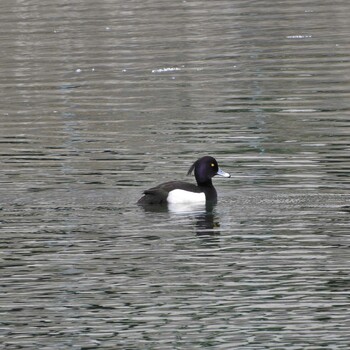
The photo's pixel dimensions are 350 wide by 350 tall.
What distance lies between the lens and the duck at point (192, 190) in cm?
1758

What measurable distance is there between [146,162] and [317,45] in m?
15.2

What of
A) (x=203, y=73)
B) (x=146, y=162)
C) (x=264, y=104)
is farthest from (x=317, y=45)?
(x=146, y=162)

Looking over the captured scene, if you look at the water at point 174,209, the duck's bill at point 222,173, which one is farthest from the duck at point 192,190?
the water at point 174,209

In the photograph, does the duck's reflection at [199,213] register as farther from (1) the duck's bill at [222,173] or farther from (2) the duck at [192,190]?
(1) the duck's bill at [222,173]

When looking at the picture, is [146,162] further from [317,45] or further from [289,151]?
[317,45]

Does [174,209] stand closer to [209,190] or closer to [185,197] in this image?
[185,197]

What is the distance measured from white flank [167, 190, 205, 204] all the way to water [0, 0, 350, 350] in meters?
0.19

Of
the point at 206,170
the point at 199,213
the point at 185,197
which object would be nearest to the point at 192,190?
the point at 185,197

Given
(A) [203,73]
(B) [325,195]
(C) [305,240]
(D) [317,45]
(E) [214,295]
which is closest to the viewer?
(E) [214,295]

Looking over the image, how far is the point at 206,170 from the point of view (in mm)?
18641

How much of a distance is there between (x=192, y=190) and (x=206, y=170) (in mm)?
474

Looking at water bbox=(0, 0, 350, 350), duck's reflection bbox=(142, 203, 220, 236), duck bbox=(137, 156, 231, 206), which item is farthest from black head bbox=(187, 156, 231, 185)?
duck's reflection bbox=(142, 203, 220, 236)

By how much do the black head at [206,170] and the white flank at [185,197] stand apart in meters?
0.27

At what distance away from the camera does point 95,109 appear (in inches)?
1024
